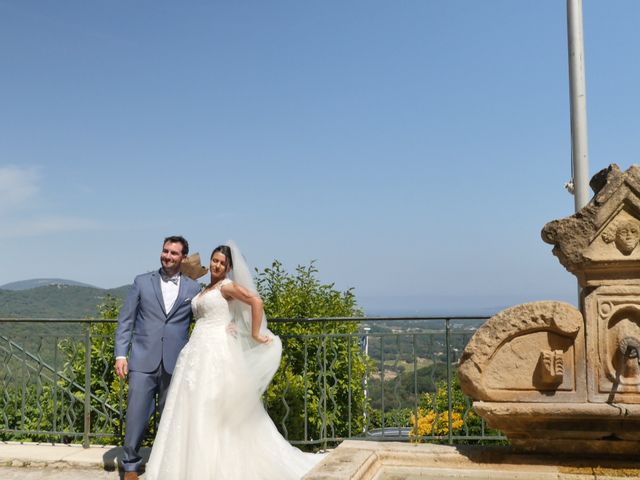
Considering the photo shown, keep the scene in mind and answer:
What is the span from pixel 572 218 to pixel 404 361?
2.68 meters

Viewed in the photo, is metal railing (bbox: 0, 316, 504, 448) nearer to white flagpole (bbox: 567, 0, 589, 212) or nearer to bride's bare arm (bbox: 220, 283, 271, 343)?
bride's bare arm (bbox: 220, 283, 271, 343)

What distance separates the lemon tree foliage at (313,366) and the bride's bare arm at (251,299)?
129 cm

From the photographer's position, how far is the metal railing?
19.8 feet

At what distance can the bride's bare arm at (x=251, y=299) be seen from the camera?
4840 mm

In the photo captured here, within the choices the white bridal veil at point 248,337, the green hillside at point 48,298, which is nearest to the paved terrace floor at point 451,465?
the white bridal veil at point 248,337

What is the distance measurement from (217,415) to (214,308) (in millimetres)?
830

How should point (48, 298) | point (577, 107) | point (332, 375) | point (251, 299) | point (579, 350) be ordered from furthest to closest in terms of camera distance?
point (48, 298) → point (577, 107) → point (332, 375) → point (251, 299) → point (579, 350)

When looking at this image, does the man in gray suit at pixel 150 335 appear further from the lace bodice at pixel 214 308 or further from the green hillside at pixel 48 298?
the green hillside at pixel 48 298

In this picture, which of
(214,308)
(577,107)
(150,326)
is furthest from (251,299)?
(577,107)

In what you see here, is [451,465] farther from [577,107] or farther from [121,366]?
[577,107]

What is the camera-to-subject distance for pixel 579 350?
4004 mm

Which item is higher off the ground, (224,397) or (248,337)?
(248,337)

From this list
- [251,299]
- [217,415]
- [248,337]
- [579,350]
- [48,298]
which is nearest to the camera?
[579,350]

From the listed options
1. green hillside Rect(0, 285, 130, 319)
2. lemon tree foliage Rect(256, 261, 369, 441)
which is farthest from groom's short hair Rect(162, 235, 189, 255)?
green hillside Rect(0, 285, 130, 319)
